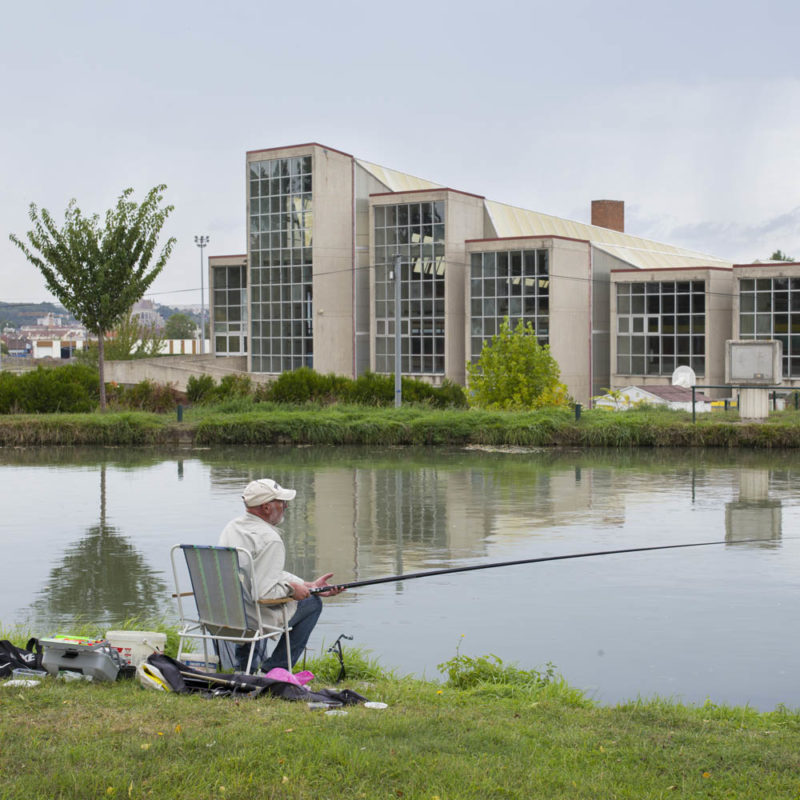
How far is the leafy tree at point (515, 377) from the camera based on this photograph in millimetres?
35594

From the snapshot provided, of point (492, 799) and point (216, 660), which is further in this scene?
point (216, 660)

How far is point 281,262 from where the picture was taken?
179 feet

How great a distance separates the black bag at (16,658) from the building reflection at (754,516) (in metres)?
8.11

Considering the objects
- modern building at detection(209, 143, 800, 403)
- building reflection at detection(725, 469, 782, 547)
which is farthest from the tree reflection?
modern building at detection(209, 143, 800, 403)

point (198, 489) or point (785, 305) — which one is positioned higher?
point (785, 305)

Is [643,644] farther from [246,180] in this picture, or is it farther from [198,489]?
[246,180]

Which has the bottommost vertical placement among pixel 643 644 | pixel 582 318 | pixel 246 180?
pixel 643 644

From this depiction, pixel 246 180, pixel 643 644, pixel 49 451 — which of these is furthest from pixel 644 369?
pixel 643 644

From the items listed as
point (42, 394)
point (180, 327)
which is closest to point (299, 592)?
point (42, 394)

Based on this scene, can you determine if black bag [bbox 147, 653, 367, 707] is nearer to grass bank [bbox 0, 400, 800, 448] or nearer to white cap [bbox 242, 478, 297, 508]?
white cap [bbox 242, 478, 297, 508]

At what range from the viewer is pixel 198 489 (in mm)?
19359

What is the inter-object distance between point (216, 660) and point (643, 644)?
3407 mm

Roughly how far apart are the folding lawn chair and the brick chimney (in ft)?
226

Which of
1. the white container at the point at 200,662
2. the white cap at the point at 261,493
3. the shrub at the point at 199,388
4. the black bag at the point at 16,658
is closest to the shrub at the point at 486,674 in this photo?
the white container at the point at 200,662
